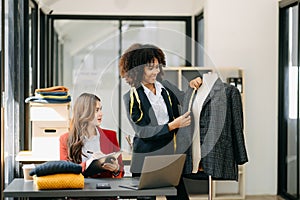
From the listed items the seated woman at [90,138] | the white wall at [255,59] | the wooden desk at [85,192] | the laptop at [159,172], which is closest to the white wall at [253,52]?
the white wall at [255,59]

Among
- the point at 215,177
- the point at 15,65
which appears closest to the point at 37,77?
the point at 15,65

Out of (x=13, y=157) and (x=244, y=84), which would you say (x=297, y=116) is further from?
(x=13, y=157)

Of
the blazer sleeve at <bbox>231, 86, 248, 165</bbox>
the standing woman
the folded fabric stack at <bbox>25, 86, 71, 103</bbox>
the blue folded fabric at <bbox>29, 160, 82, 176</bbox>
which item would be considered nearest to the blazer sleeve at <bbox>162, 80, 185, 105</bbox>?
the standing woman

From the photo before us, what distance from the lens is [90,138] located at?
424 centimetres

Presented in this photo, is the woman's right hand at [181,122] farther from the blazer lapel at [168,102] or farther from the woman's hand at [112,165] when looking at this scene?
the woman's hand at [112,165]

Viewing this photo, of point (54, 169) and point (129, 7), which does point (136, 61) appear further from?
point (129, 7)

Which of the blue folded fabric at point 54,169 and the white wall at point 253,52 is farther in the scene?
the white wall at point 253,52

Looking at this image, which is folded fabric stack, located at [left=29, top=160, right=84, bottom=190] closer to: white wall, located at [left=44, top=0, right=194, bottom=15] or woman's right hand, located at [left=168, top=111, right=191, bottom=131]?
woman's right hand, located at [left=168, top=111, right=191, bottom=131]

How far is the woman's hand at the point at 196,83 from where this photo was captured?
14.4 ft

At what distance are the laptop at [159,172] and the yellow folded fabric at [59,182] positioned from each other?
0.26 m

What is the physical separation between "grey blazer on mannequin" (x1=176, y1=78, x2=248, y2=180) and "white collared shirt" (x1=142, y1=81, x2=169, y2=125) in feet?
1.71

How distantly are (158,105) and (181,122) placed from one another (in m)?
0.21

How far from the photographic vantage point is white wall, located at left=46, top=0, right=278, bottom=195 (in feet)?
22.7

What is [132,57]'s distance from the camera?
4020 mm
